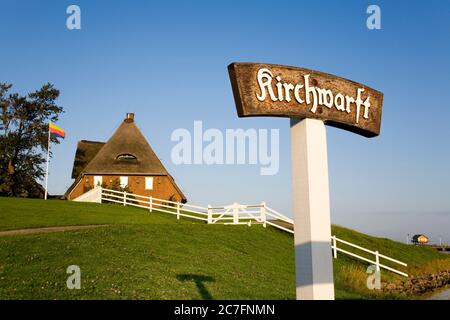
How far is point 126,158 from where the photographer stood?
4706cm

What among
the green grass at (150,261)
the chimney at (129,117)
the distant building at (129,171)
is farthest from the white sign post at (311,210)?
the chimney at (129,117)

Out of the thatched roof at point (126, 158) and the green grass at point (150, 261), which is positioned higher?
the thatched roof at point (126, 158)

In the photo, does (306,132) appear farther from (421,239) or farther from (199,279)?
(421,239)

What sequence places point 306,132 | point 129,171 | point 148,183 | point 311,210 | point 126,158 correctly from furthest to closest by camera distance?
point 126,158 → point 148,183 → point 129,171 → point 306,132 → point 311,210

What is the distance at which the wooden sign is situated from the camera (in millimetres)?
6230

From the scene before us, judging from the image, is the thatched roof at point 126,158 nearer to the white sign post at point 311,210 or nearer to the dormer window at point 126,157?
the dormer window at point 126,157

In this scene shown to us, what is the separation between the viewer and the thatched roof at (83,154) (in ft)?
169

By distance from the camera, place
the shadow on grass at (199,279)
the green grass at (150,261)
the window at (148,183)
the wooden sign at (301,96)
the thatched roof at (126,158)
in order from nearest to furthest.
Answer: the wooden sign at (301,96)
the green grass at (150,261)
the shadow on grass at (199,279)
the thatched roof at (126,158)
the window at (148,183)

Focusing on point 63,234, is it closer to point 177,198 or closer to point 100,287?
point 100,287

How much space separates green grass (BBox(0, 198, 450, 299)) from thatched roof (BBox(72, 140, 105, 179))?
82.2 feet

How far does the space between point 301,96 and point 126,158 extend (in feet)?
138

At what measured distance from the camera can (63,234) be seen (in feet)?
59.6

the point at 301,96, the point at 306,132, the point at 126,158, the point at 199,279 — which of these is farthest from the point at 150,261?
the point at 126,158

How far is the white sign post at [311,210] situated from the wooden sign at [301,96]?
28cm
